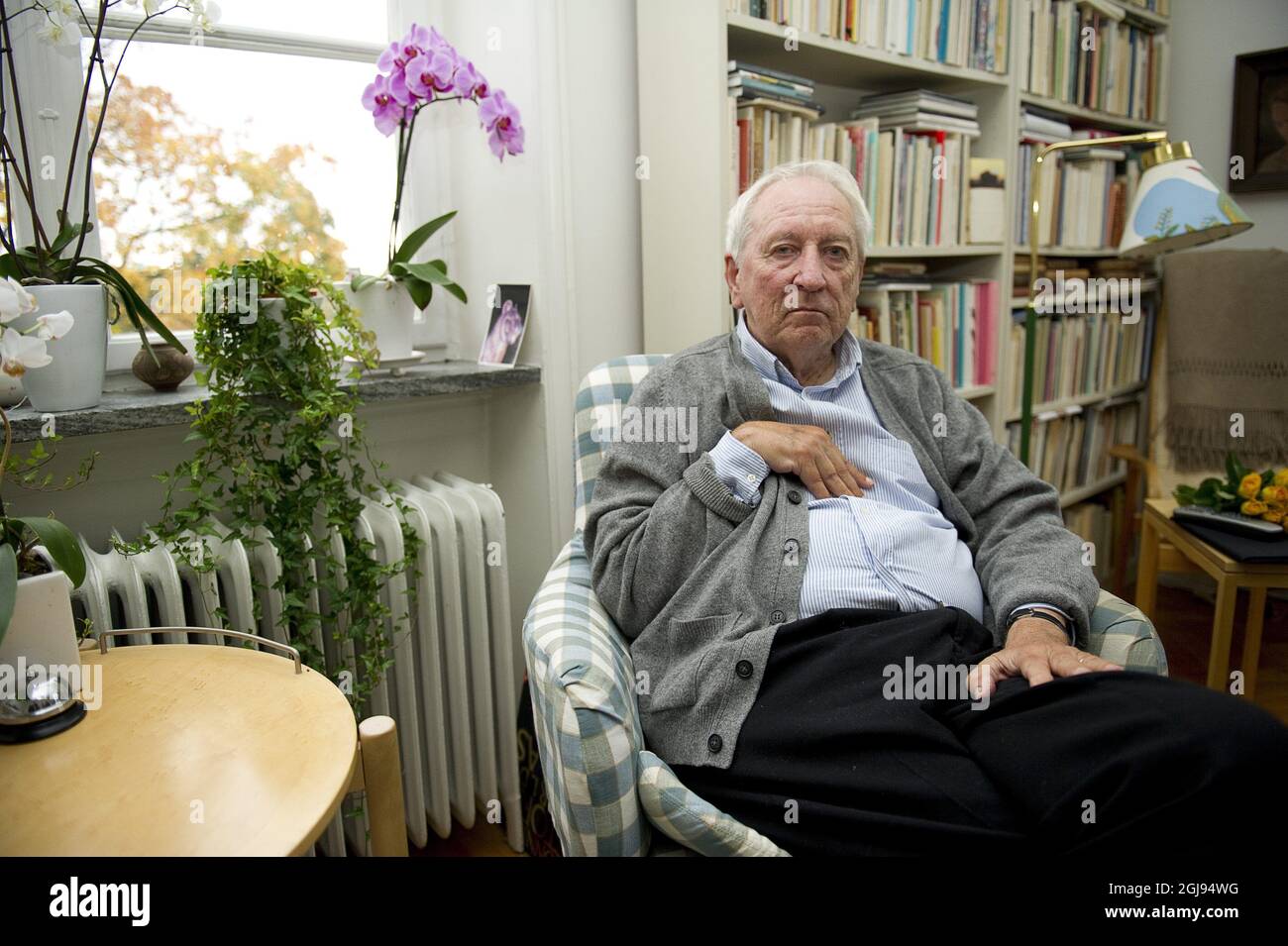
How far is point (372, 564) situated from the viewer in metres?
1.53

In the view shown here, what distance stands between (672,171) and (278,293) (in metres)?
0.84

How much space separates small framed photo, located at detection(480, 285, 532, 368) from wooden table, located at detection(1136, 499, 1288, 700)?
162cm

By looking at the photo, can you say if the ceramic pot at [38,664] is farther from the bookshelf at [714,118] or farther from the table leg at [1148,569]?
the table leg at [1148,569]

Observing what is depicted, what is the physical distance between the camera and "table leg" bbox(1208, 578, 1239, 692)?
1.96m

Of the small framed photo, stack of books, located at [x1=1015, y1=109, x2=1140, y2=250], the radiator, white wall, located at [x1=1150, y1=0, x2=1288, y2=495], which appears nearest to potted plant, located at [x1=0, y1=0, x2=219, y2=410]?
the radiator

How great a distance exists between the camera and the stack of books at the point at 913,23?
183 centimetres

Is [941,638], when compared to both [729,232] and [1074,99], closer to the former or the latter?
[729,232]

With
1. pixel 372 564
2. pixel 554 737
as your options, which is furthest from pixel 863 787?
pixel 372 564

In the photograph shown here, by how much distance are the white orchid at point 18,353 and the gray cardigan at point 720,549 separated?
727 mm

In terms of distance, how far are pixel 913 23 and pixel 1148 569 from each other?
1495 mm

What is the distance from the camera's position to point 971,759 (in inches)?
42.3

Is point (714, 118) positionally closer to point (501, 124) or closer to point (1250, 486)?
point (501, 124)

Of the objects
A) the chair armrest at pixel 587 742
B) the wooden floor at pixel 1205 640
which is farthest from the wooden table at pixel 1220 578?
the chair armrest at pixel 587 742

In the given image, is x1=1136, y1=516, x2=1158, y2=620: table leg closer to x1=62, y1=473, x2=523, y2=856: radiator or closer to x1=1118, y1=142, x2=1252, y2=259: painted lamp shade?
x1=1118, y1=142, x2=1252, y2=259: painted lamp shade
